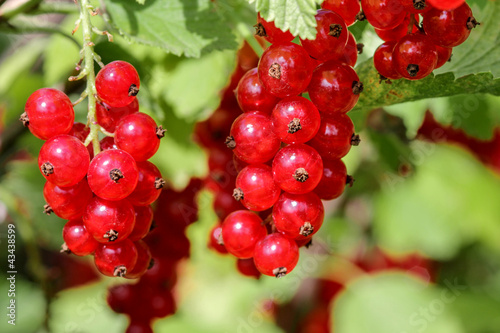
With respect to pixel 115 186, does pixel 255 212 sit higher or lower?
lower

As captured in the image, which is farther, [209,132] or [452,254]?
[452,254]

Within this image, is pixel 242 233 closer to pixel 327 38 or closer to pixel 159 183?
pixel 159 183

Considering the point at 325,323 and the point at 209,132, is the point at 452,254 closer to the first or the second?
the point at 325,323

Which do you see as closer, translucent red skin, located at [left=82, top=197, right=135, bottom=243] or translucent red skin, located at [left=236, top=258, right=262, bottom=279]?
translucent red skin, located at [left=82, top=197, right=135, bottom=243]

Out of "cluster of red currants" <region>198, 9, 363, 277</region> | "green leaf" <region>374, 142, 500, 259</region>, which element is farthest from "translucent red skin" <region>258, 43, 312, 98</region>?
"green leaf" <region>374, 142, 500, 259</region>

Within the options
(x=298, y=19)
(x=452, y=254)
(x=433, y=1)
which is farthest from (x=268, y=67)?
(x=452, y=254)

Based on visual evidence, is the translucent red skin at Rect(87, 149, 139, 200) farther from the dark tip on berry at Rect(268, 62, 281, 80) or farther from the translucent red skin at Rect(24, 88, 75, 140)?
the dark tip on berry at Rect(268, 62, 281, 80)

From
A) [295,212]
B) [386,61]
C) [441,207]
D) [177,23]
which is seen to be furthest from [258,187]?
[441,207]
